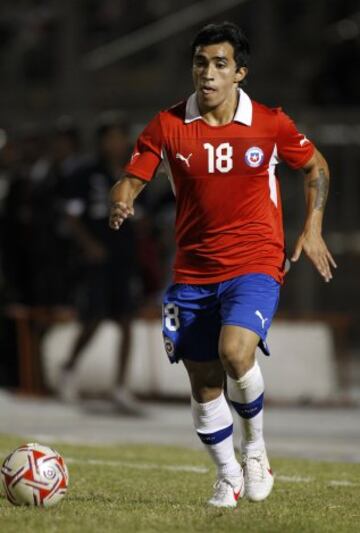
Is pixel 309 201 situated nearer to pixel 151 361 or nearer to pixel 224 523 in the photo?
pixel 224 523

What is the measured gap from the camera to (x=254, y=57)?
2231 cm

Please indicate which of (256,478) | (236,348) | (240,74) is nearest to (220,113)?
(240,74)

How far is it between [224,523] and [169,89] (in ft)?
40.4

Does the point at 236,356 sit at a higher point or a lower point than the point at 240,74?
lower

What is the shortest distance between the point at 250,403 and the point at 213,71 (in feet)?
5.52

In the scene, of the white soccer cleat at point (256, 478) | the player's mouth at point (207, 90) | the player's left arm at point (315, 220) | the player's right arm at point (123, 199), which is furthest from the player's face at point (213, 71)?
the white soccer cleat at point (256, 478)

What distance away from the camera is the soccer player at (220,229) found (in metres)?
7.84

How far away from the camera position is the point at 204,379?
7.95 m

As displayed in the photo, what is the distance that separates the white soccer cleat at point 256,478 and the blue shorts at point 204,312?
21.6 inches

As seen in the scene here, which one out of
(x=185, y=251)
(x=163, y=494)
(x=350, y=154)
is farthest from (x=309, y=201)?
(x=350, y=154)

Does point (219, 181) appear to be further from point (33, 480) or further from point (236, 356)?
point (33, 480)

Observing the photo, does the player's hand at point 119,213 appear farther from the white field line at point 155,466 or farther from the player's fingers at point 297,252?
the white field line at point 155,466

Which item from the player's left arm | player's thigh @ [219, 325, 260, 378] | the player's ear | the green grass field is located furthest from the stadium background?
player's thigh @ [219, 325, 260, 378]

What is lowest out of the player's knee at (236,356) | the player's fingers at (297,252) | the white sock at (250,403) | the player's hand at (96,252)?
the player's hand at (96,252)
